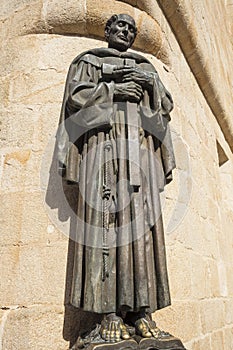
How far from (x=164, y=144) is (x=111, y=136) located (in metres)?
0.25

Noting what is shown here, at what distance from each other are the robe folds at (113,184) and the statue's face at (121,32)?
49mm

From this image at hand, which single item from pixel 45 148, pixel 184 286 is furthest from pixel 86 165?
pixel 184 286

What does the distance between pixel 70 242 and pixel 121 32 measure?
945 millimetres

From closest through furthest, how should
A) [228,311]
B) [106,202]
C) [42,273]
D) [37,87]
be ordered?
[106,202] → [42,273] → [37,87] → [228,311]

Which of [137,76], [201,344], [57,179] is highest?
[137,76]

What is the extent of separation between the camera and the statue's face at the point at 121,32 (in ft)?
5.04

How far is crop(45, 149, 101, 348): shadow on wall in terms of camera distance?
1.41m

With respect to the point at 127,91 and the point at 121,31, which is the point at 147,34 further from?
the point at 127,91

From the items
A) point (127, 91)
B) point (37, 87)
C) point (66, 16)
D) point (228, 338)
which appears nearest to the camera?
point (127, 91)

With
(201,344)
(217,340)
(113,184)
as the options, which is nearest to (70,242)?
(113,184)

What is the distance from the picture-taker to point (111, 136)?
138 cm

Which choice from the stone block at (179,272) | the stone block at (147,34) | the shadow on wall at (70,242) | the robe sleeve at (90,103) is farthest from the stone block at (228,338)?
the stone block at (147,34)

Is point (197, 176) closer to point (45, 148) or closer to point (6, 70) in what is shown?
point (45, 148)

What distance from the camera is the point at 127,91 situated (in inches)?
54.7
